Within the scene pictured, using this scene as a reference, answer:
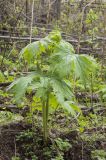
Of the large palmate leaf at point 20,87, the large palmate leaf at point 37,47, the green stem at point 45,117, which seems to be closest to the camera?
the large palmate leaf at point 20,87

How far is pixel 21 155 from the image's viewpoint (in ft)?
10.9

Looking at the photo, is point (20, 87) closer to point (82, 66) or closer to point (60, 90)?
point (60, 90)

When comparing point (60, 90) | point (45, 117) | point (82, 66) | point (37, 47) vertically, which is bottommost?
point (45, 117)

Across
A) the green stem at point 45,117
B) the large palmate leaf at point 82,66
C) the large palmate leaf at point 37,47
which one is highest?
the large palmate leaf at point 37,47

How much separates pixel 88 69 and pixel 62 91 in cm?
31

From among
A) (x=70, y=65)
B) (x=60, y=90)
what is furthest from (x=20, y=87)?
(x=70, y=65)

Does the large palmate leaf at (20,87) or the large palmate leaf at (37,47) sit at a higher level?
the large palmate leaf at (37,47)

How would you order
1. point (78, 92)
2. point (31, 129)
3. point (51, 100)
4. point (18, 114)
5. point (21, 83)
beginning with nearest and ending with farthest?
point (21, 83) < point (51, 100) < point (31, 129) < point (18, 114) < point (78, 92)

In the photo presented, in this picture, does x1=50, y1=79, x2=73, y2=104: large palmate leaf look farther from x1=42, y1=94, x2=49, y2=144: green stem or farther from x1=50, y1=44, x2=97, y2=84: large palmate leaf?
x1=42, y1=94, x2=49, y2=144: green stem

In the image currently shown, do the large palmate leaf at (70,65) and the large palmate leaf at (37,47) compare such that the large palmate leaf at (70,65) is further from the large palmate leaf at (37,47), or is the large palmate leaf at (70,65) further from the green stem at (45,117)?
the green stem at (45,117)

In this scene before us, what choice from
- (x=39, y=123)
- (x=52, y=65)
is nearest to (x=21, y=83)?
(x=52, y=65)

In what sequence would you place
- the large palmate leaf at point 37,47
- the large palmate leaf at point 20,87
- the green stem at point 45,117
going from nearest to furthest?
the large palmate leaf at point 20,87 < the large palmate leaf at point 37,47 < the green stem at point 45,117

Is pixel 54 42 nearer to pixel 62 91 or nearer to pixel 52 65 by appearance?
pixel 52 65

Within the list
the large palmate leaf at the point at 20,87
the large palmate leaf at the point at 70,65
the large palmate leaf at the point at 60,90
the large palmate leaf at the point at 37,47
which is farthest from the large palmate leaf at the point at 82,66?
the large palmate leaf at the point at 20,87
